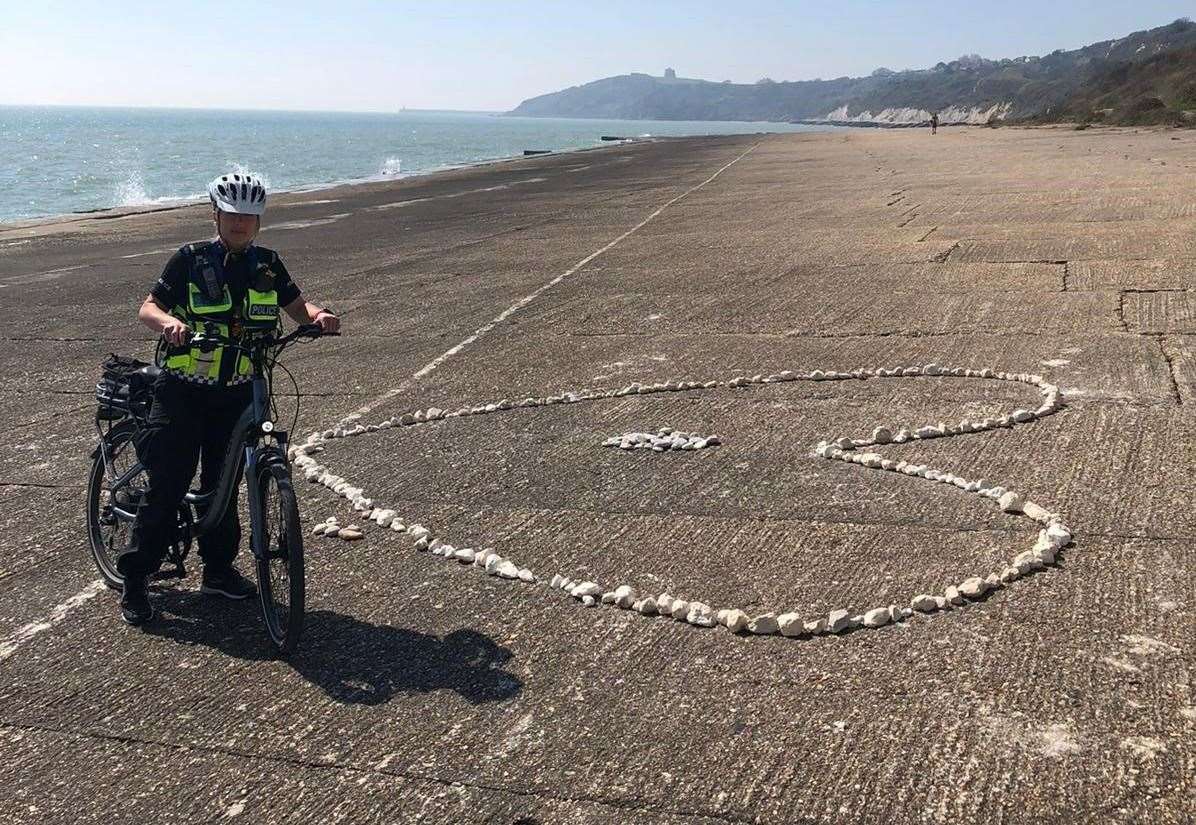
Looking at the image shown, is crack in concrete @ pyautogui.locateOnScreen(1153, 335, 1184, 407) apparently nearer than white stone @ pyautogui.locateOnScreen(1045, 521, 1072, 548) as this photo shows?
No

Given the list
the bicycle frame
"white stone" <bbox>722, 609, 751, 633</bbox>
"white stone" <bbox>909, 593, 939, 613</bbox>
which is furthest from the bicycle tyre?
"white stone" <bbox>909, 593, 939, 613</bbox>

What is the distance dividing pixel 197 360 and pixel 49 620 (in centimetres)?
146

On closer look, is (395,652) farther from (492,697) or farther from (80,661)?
(80,661)

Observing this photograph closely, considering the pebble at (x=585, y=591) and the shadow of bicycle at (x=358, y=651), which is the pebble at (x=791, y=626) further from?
the shadow of bicycle at (x=358, y=651)

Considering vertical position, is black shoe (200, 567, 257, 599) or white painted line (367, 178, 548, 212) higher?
black shoe (200, 567, 257, 599)

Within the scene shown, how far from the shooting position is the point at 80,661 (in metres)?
4.91

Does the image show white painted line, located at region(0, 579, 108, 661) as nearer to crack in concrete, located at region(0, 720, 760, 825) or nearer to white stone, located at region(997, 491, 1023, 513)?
crack in concrete, located at region(0, 720, 760, 825)

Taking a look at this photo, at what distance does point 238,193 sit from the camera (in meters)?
4.98

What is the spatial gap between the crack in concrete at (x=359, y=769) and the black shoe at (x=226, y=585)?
1189mm

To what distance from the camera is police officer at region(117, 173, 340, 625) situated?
5.08m

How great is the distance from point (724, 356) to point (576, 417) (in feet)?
7.42

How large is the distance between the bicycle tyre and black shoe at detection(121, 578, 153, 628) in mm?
398

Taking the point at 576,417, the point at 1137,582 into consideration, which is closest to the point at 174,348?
the point at 576,417

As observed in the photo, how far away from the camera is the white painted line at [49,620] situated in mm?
5082
